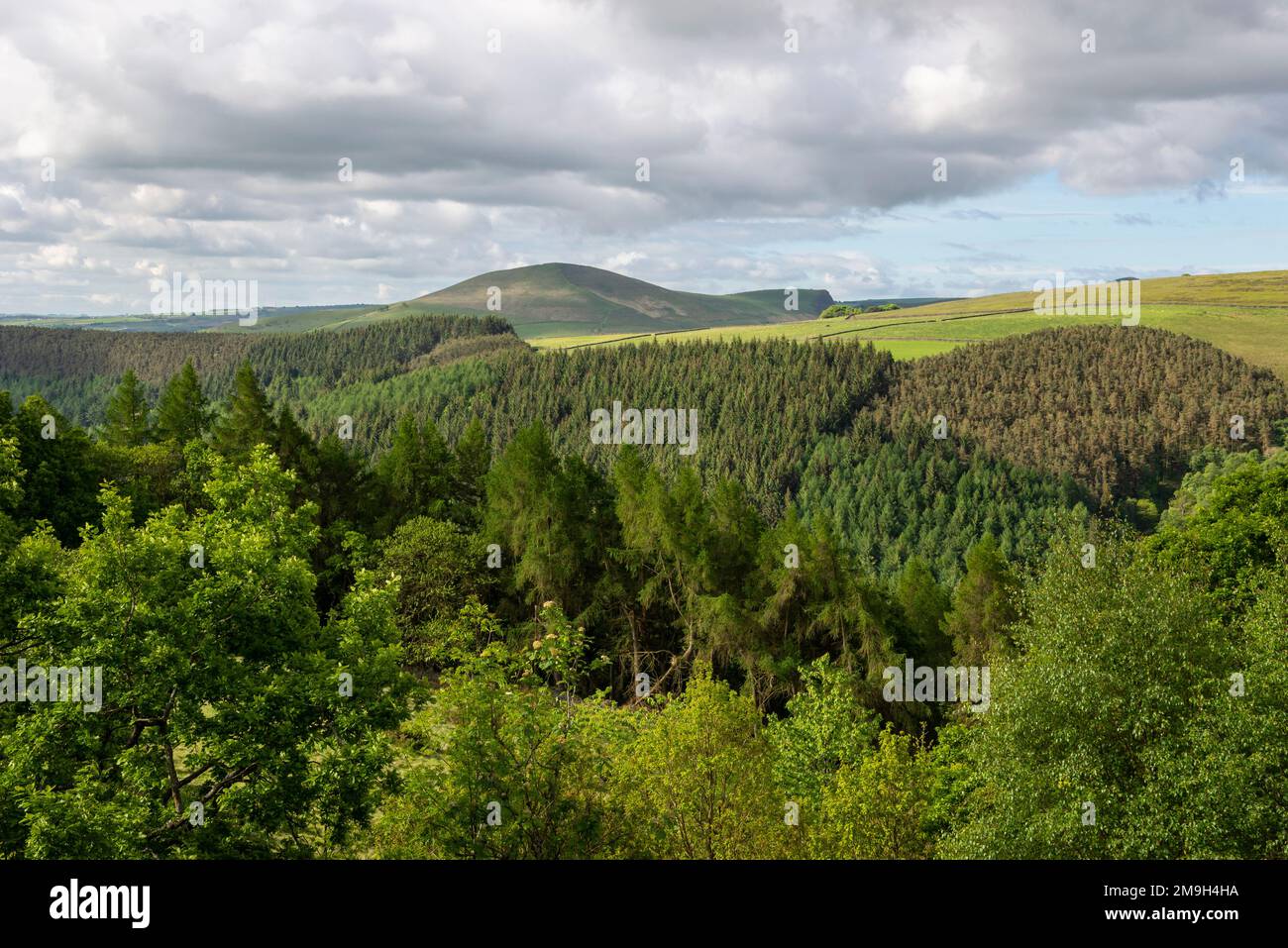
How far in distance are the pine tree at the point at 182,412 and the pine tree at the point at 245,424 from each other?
773 cm

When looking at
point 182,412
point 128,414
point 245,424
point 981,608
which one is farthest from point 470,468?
point 981,608

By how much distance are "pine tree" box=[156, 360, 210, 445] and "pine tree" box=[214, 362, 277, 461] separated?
7.73 metres

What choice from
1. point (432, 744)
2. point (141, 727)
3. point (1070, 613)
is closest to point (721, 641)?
point (1070, 613)

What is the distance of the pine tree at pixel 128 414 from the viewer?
75438 millimetres

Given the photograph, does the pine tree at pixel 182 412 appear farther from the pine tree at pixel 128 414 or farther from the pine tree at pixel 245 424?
the pine tree at pixel 245 424

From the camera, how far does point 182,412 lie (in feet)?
252

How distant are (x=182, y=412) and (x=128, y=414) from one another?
5558 mm

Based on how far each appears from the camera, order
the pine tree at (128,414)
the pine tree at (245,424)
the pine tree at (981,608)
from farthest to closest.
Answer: the pine tree at (128,414), the pine tree at (245,424), the pine tree at (981,608)

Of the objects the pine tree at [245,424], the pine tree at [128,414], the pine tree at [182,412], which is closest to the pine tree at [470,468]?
the pine tree at [245,424]

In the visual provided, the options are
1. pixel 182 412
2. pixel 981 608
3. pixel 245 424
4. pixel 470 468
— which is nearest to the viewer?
pixel 981 608

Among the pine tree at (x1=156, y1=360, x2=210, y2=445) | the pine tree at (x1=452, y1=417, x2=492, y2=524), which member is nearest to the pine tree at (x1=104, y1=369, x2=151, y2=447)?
the pine tree at (x1=156, y1=360, x2=210, y2=445)

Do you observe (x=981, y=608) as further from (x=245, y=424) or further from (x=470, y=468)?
(x=245, y=424)

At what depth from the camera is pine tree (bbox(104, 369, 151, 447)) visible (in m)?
75.4

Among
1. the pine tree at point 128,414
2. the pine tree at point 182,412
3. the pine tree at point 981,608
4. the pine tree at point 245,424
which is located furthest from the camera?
the pine tree at point 182,412
